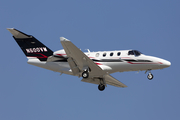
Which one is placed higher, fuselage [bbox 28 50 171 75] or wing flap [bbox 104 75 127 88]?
fuselage [bbox 28 50 171 75]

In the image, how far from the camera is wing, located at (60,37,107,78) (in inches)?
827

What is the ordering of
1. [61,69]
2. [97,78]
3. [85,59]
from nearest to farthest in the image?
[85,59] < [61,69] < [97,78]

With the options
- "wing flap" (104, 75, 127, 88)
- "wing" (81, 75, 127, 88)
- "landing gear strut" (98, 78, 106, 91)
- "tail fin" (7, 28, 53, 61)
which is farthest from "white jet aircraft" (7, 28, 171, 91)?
"wing flap" (104, 75, 127, 88)

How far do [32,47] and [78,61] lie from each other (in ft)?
16.9

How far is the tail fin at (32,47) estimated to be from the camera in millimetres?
24359

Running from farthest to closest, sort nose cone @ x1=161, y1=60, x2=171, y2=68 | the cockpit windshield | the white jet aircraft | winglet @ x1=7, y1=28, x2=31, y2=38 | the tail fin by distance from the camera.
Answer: the tail fin → winglet @ x1=7, y1=28, x2=31, y2=38 → the cockpit windshield → the white jet aircraft → nose cone @ x1=161, y1=60, x2=171, y2=68

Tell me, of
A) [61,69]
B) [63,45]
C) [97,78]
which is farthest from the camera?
[97,78]

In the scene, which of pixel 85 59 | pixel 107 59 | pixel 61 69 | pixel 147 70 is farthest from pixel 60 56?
pixel 147 70

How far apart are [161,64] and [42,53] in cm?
1069

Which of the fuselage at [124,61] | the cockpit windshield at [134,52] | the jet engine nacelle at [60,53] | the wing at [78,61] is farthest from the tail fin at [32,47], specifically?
the cockpit windshield at [134,52]

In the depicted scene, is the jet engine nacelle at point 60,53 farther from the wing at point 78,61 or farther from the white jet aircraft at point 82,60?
the wing at point 78,61

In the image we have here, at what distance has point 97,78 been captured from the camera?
25.7m

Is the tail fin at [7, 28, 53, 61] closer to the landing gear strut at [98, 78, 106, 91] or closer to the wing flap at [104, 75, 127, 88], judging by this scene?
the landing gear strut at [98, 78, 106, 91]

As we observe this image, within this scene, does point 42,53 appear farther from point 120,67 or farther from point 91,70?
point 120,67
